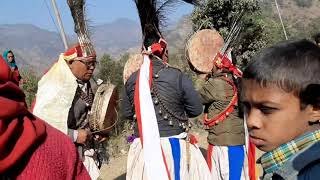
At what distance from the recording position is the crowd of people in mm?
1757

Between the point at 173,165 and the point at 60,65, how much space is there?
56.5 inches

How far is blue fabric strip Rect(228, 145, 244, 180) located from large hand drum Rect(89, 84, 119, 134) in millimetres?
1398

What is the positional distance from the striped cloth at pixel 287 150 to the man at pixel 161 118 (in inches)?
109

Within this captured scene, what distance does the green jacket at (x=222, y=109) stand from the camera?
17.0 ft

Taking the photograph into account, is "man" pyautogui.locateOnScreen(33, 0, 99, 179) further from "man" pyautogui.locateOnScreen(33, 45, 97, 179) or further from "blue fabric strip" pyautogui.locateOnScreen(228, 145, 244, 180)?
"blue fabric strip" pyautogui.locateOnScreen(228, 145, 244, 180)

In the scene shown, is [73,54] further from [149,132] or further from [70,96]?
[149,132]

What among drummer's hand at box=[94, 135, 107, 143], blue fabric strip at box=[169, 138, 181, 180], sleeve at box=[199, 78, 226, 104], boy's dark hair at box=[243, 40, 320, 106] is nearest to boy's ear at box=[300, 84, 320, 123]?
boy's dark hair at box=[243, 40, 320, 106]

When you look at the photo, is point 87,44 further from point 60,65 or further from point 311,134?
point 311,134

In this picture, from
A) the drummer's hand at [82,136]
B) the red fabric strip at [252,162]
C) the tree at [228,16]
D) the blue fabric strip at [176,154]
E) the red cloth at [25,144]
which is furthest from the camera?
the tree at [228,16]

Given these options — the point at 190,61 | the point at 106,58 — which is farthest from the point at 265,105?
the point at 106,58

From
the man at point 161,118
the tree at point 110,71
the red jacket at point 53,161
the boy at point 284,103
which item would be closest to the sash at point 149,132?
the man at point 161,118

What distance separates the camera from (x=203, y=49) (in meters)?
5.98

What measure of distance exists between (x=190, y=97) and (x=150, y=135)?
52 cm

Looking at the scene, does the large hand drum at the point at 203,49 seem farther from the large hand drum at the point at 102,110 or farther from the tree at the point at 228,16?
the tree at the point at 228,16
